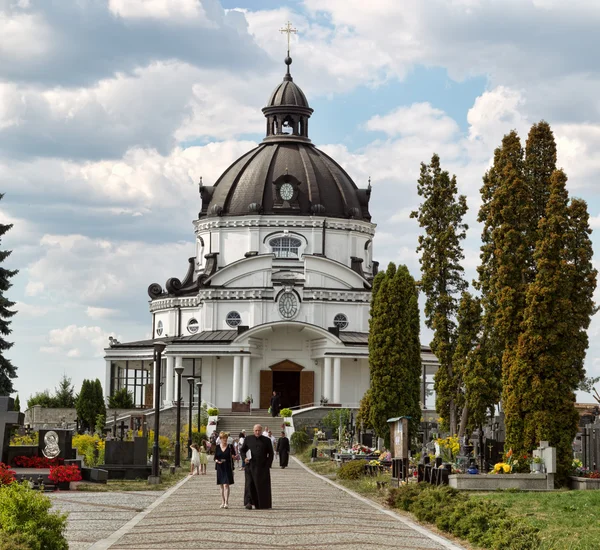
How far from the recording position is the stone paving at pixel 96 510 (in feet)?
54.7

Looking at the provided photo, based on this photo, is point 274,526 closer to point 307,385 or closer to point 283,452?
point 283,452

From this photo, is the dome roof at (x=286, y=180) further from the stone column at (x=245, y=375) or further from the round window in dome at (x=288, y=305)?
the stone column at (x=245, y=375)

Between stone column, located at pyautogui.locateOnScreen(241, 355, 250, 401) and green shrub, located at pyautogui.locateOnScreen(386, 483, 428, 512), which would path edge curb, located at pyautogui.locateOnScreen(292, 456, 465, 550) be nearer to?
green shrub, located at pyautogui.locateOnScreen(386, 483, 428, 512)

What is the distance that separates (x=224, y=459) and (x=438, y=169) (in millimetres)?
22723

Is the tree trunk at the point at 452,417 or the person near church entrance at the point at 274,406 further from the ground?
the person near church entrance at the point at 274,406

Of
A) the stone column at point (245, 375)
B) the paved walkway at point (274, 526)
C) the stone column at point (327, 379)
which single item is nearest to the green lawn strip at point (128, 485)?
the paved walkway at point (274, 526)

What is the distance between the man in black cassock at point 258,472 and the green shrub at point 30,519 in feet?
25.7

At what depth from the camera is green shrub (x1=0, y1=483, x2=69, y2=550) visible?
12.9 metres

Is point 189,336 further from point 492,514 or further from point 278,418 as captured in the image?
point 492,514

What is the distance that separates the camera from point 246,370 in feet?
219

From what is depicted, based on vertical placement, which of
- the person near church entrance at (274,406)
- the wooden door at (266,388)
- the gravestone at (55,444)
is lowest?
the gravestone at (55,444)

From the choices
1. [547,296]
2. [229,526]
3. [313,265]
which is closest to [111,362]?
[313,265]

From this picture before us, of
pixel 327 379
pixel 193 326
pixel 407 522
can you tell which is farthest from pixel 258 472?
pixel 193 326

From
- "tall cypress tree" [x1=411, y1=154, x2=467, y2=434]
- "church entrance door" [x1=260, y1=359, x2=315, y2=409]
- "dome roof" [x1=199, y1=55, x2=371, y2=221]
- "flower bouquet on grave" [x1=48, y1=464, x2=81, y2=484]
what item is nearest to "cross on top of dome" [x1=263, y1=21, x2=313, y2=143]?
"dome roof" [x1=199, y1=55, x2=371, y2=221]
